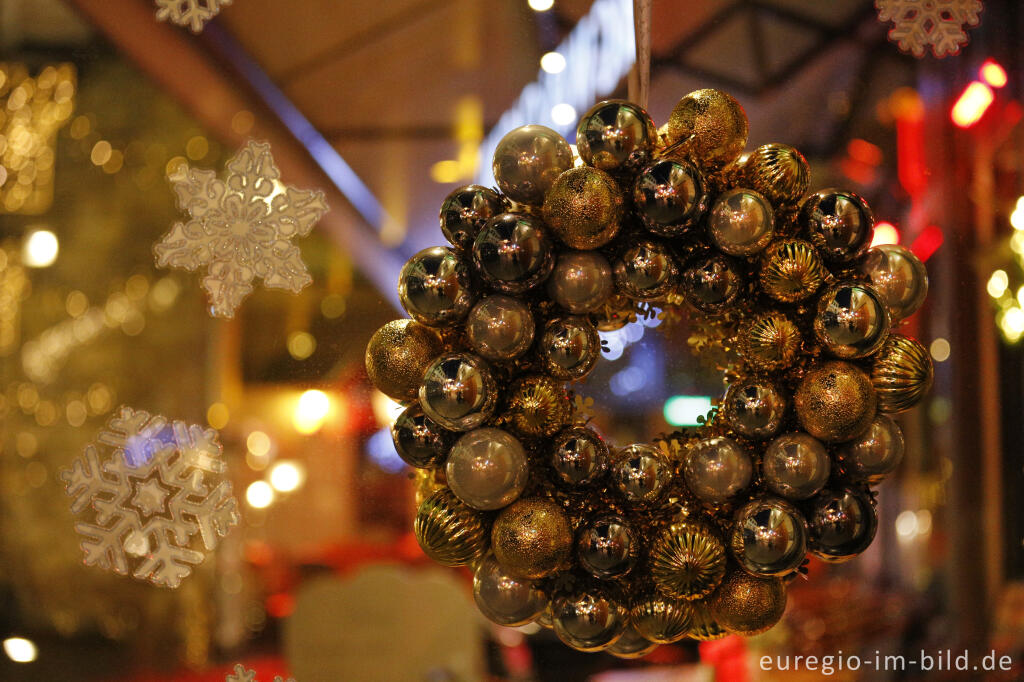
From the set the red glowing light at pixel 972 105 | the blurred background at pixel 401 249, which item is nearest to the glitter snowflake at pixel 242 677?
the blurred background at pixel 401 249

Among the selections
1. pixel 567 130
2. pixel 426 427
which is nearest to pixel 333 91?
pixel 567 130

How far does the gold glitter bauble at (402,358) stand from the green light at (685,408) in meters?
0.38

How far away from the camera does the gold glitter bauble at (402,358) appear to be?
832 millimetres

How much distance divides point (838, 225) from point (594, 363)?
301 mm

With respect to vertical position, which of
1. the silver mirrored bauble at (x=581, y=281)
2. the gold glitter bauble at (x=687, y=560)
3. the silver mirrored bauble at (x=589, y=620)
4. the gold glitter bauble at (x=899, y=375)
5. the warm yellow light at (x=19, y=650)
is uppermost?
the silver mirrored bauble at (x=581, y=281)

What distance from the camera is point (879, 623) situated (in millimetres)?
1180

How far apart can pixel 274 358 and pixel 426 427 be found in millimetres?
409

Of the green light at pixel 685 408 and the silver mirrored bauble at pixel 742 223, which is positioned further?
the green light at pixel 685 408

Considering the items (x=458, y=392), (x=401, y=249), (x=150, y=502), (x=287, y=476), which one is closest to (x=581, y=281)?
(x=458, y=392)

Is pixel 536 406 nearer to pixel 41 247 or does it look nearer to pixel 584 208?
Result: pixel 584 208

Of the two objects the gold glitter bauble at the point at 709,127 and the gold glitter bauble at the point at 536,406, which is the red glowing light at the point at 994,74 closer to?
the gold glitter bauble at the point at 709,127

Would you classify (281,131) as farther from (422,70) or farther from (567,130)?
(567,130)

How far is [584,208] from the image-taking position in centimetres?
76

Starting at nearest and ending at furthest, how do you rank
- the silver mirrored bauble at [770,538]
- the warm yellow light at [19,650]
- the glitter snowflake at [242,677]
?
the silver mirrored bauble at [770,538] → the glitter snowflake at [242,677] → the warm yellow light at [19,650]
